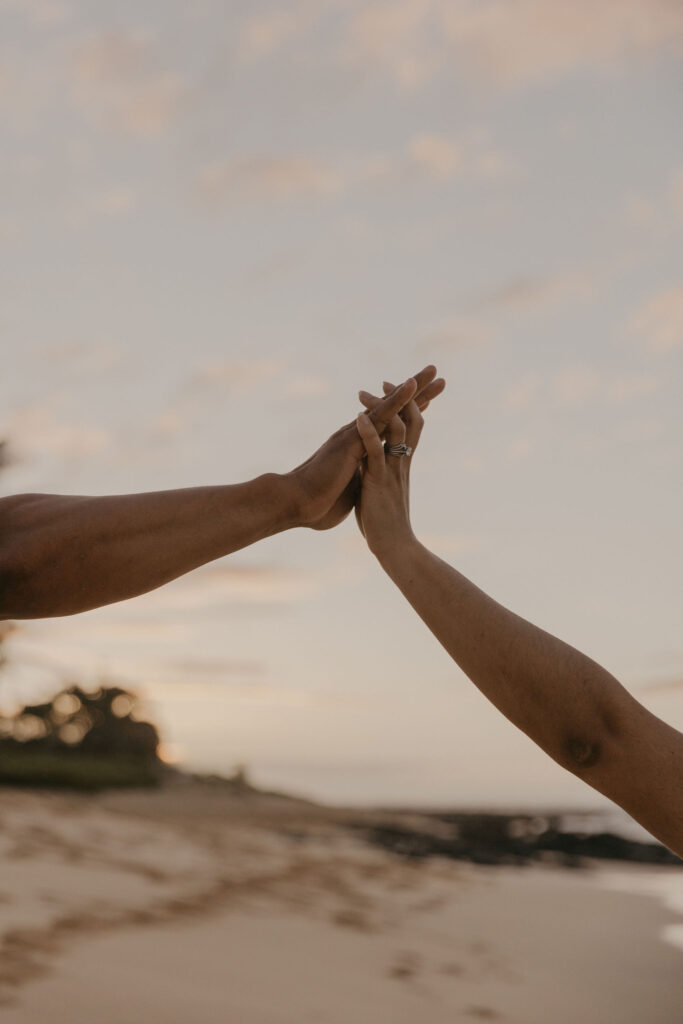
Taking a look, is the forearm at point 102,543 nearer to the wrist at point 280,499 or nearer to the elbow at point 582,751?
the wrist at point 280,499

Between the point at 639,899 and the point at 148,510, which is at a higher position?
the point at 148,510

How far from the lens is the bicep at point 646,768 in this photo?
3.93ft

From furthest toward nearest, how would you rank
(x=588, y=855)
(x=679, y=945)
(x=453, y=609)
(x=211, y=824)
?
(x=588, y=855) < (x=211, y=824) < (x=679, y=945) < (x=453, y=609)

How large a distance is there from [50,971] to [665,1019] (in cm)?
252

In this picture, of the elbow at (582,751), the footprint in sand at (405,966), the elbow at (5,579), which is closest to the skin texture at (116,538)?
the elbow at (5,579)

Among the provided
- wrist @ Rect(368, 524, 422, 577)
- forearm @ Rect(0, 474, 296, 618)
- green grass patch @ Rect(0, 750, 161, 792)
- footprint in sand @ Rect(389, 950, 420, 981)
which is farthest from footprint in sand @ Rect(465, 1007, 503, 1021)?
green grass patch @ Rect(0, 750, 161, 792)

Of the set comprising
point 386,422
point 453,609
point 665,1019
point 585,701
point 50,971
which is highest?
point 386,422

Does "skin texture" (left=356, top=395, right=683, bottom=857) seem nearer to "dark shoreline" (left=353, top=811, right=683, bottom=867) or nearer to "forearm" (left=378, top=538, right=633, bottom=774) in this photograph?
"forearm" (left=378, top=538, right=633, bottom=774)

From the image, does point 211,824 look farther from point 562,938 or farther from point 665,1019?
point 665,1019

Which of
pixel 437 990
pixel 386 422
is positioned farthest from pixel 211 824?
pixel 386 422

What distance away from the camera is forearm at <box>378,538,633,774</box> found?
122cm

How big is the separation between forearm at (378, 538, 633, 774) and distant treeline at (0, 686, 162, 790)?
553 inches

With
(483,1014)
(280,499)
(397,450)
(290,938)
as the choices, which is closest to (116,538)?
(280,499)

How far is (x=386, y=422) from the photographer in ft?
8.77
